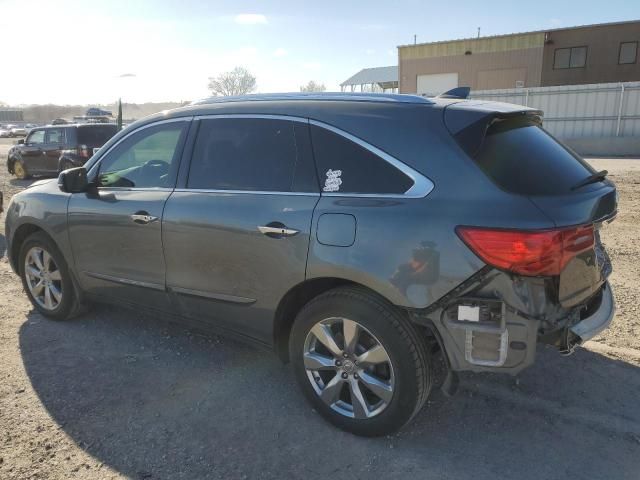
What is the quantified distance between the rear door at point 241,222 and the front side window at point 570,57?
3455 cm

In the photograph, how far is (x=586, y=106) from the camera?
22.6 metres

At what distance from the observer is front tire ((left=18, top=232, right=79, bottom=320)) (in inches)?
173

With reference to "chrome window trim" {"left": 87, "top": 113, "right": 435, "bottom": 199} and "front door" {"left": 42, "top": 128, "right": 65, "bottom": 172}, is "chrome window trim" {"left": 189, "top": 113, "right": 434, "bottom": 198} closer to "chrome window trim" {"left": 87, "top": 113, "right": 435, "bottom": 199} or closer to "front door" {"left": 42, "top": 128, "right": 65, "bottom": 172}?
"chrome window trim" {"left": 87, "top": 113, "right": 435, "bottom": 199}

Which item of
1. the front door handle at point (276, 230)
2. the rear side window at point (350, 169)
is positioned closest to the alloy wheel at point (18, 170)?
the front door handle at point (276, 230)

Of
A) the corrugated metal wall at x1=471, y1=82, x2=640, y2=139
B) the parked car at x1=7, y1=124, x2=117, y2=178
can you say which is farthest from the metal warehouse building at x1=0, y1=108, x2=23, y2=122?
the corrugated metal wall at x1=471, y1=82, x2=640, y2=139

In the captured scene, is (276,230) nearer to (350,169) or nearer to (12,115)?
(350,169)

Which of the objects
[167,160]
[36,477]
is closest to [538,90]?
[167,160]

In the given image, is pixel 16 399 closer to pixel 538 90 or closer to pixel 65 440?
pixel 65 440

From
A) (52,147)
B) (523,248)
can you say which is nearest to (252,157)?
(523,248)

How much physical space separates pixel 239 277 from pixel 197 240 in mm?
393

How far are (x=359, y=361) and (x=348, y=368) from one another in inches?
4.1

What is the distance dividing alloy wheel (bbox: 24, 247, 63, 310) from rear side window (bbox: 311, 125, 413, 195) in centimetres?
274

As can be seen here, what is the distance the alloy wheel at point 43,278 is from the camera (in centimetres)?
449

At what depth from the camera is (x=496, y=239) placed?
2.38m
